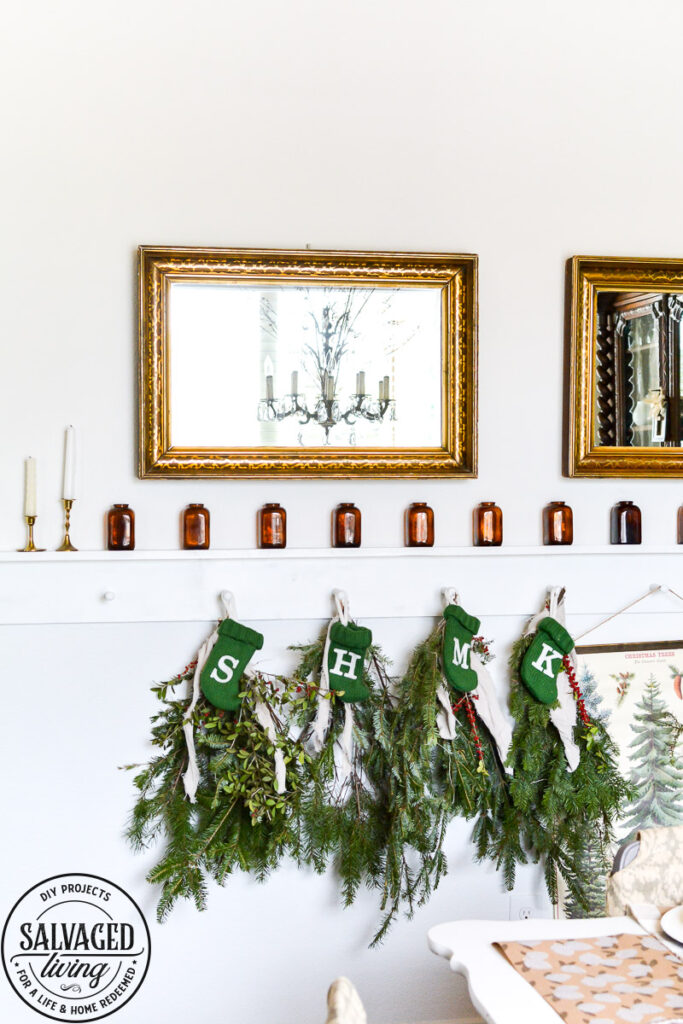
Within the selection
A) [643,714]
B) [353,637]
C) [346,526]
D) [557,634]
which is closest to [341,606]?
[353,637]

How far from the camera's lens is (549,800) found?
6.81 ft

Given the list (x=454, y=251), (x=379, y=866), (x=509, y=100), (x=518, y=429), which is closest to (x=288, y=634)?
(x=379, y=866)

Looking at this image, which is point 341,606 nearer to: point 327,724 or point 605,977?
point 327,724

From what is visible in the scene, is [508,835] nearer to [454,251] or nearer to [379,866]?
[379,866]

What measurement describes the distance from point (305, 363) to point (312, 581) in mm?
509

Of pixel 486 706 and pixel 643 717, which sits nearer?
pixel 486 706

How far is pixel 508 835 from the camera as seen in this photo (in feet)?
6.91

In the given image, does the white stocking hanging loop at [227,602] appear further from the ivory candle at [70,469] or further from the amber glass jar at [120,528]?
the ivory candle at [70,469]

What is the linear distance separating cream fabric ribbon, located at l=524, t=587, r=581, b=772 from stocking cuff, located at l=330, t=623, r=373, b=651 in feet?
1.34

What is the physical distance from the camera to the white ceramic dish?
56.9 inches

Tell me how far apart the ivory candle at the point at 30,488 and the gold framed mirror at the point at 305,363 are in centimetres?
24

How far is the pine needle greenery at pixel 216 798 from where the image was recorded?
1.98 meters

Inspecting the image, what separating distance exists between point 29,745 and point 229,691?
476 mm

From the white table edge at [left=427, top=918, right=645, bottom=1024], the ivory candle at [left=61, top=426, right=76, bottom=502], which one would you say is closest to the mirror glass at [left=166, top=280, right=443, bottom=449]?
the ivory candle at [left=61, top=426, right=76, bottom=502]
